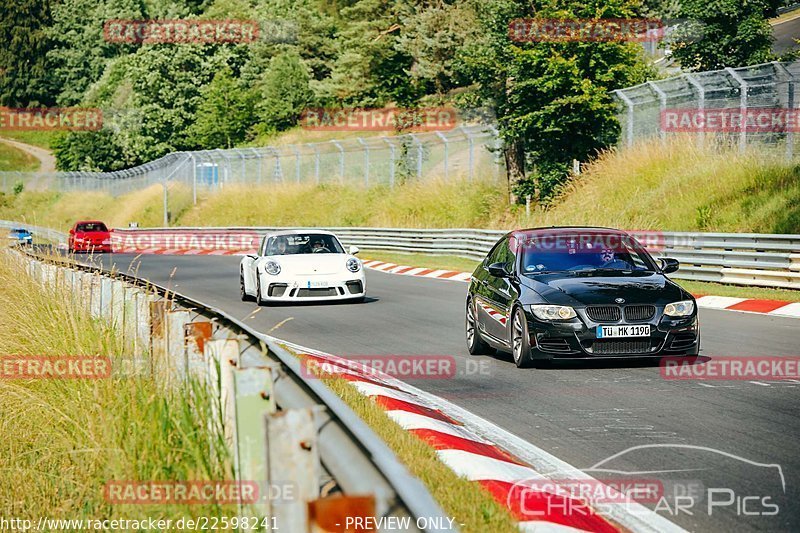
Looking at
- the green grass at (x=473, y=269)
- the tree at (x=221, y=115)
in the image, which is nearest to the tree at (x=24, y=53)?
the tree at (x=221, y=115)

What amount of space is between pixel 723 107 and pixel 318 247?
40.4 feet

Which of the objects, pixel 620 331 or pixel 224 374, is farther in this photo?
pixel 620 331

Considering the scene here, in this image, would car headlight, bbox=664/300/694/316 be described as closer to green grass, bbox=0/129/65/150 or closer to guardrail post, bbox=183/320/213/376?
guardrail post, bbox=183/320/213/376

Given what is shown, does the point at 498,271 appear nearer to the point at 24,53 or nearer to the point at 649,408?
the point at 649,408

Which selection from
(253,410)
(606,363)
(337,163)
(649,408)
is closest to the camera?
(253,410)

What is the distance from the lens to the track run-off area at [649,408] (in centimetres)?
665

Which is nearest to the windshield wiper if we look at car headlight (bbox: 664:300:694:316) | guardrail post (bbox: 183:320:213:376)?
car headlight (bbox: 664:300:694:316)

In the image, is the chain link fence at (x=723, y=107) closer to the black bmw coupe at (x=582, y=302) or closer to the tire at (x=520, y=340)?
the black bmw coupe at (x=582, y=302)

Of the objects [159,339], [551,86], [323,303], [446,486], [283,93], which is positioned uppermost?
[283,93]

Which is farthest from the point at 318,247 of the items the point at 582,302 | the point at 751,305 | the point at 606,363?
the point at 582,302

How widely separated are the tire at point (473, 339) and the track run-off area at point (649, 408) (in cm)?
19

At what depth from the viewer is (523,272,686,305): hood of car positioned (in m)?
11.8

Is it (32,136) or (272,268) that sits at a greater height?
(32,136)

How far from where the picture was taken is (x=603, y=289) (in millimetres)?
11945
